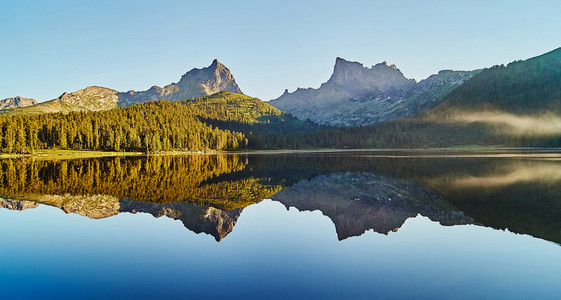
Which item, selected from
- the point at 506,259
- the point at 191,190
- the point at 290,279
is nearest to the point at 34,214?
the point at 191,190

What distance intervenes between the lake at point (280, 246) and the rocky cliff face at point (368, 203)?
22 centimetres

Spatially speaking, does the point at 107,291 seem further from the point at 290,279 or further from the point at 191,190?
the point at 191,190

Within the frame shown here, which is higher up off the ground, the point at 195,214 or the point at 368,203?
the point at 195,214

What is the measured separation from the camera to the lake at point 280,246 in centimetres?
1218

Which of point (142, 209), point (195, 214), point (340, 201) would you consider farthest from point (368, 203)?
point (142, 209)

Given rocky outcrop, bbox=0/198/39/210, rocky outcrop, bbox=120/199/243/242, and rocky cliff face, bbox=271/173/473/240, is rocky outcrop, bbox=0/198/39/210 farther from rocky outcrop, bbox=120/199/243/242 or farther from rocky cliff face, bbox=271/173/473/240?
rocky cliff face, bbox=271/173/473/240

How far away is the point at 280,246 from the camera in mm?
17906

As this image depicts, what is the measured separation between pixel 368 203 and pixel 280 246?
17.2 m

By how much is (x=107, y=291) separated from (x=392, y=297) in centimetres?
1030

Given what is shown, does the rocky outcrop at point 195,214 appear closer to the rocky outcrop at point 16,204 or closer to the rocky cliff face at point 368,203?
the rocky cliff face at point 368,203

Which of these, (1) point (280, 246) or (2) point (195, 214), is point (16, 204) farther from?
(1) point (280, 246)

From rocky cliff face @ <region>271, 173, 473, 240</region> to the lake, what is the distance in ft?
0.71

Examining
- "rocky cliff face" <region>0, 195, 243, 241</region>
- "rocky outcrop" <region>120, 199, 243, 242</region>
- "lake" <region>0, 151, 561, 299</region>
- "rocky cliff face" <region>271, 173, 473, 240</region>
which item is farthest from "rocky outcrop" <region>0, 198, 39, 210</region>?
"rocky cliff face" <region>271, 173, 473, 240</region>

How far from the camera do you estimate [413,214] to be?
26625mm
